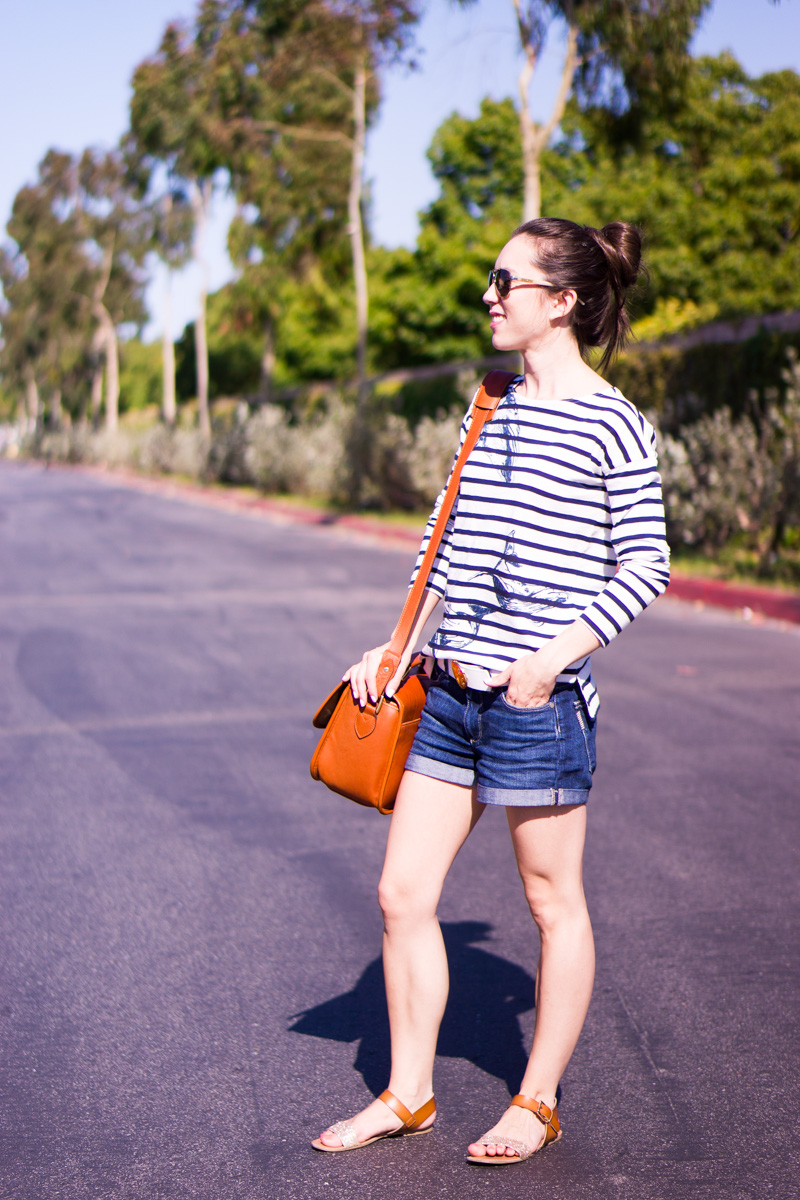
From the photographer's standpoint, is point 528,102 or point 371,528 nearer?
point 528,102

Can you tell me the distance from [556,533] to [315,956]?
1833 millimetres

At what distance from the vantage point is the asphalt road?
2697 millimetres

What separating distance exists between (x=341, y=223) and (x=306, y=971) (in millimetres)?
30514

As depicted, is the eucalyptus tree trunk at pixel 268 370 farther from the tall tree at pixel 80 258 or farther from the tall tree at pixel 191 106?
the tall tree at pixel 80 258

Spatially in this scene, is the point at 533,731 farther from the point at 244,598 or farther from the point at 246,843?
the point at 244,598

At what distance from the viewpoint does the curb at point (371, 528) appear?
11.0 m

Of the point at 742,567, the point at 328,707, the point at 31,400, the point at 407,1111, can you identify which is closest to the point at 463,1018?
the point at 407,1111

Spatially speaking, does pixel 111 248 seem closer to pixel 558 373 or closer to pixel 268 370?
pixel 268 370

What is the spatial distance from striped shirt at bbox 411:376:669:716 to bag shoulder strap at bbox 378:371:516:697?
47 millimetres

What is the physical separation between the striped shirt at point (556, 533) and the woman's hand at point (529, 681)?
2.9 inches

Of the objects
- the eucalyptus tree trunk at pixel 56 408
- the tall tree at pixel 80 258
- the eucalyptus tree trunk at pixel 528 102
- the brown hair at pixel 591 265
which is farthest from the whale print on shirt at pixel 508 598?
the eucalyptus tree trunk at pixel 56 408

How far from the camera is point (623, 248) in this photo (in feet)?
8.71

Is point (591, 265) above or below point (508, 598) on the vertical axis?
above

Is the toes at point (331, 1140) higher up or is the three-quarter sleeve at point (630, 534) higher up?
the three-quarter sleeve at point (630, 534)
